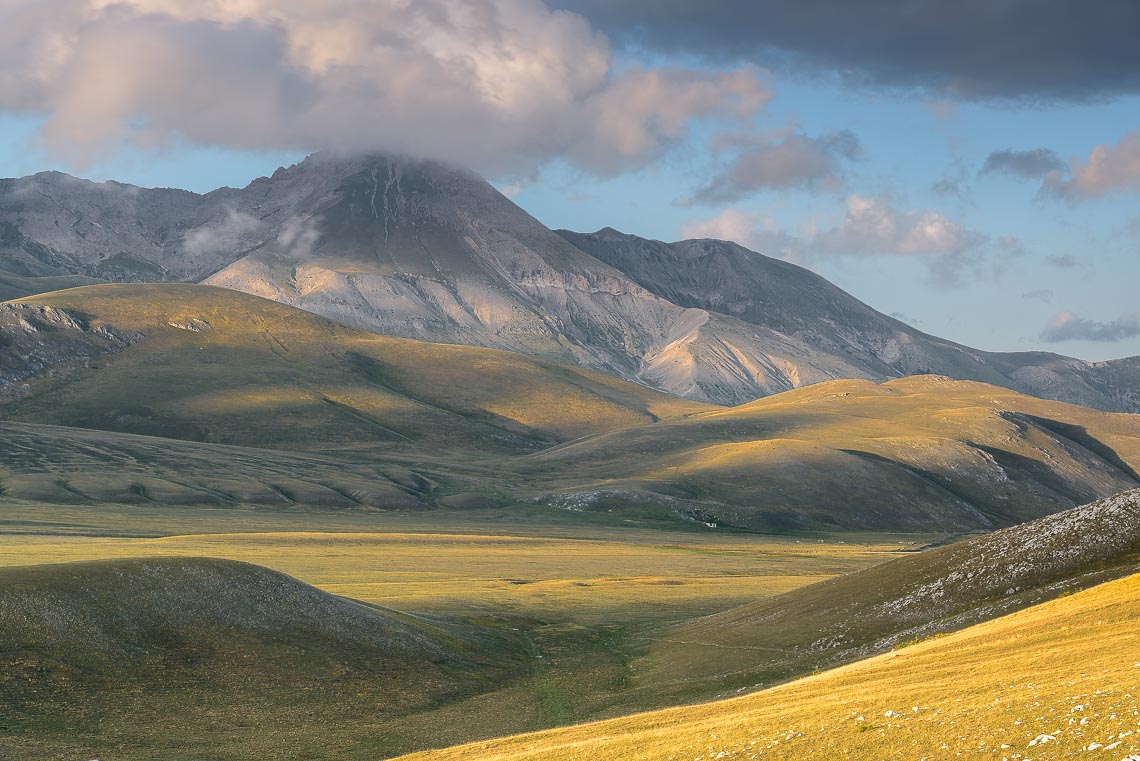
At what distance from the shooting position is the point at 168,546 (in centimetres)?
13262

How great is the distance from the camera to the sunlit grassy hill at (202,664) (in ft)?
162

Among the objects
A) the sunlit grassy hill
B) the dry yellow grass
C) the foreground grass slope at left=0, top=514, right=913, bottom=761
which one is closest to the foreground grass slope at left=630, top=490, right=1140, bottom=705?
the foreground grass slope at left=0, top=514, right=913, bottom=761

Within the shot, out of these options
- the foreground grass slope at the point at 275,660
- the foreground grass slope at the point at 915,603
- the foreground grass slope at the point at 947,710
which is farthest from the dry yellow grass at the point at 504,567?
the foreground grass slope at the point at 947,710

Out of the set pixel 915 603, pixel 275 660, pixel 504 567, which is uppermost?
pixel 275 660

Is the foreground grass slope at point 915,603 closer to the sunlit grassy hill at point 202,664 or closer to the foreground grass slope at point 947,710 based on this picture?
the foreground grass slope at point 947,710

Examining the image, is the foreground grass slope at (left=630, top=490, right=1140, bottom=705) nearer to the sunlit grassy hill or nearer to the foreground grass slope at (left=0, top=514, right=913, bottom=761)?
the foreground grass slope at (left=0, top=514, right=913, bottom=761)

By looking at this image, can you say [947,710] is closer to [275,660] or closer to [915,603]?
[915,603]

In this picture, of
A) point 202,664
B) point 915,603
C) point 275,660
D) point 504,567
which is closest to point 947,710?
point 915,603

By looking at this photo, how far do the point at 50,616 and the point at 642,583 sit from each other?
3144 inches

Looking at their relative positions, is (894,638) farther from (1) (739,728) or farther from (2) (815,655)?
(1) (739,728)

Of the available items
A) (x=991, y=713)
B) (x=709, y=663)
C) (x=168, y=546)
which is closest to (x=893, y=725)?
(x=991, y=713)

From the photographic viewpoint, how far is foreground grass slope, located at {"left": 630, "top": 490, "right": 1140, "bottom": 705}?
59.2 meters

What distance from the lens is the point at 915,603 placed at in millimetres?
65812

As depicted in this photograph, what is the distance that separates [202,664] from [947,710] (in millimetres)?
44281
